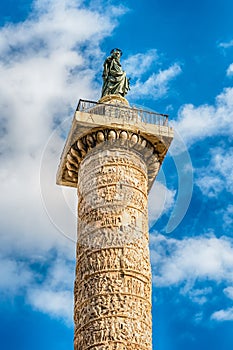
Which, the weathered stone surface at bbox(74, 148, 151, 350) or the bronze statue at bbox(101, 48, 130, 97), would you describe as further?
the bronze statue at bbox(101, 48, 130, 97)

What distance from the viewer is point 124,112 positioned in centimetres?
1116

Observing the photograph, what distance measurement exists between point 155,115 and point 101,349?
436cm

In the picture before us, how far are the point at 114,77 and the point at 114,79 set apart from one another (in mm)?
86

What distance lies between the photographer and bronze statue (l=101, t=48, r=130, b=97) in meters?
12.2

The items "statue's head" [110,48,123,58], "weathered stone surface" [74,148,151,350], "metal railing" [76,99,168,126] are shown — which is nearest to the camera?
"weathered stone surface" [74,148,151,350]

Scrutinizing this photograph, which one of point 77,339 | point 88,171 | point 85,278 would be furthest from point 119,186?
Result: point 77,339

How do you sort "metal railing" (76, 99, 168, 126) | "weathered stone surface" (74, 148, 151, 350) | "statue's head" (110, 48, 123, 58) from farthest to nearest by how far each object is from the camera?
1. "statue's head" (110, 48, 123, 58)
2. "metal railing" (76, 99, 168, 126)
3. "weathered stone surface" (74, 148, 151, 350)

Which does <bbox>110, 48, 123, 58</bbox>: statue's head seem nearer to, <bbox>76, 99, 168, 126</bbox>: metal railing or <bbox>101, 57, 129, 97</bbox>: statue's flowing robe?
<bbox>101, 57, 129, 97</bbox>: statue's flowing robe

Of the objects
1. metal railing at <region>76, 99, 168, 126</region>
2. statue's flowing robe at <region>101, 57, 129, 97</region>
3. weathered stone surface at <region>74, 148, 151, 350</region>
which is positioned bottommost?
weathered stone surface at <region>74, 148, 151, 350</region>

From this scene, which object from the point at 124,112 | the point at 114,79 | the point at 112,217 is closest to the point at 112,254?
the point at 112,217

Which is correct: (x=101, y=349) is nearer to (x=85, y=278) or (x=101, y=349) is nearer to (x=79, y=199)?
(x=85, y=278)

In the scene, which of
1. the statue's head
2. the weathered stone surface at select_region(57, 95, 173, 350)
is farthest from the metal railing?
the statue's head

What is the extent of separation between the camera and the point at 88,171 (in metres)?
10.6

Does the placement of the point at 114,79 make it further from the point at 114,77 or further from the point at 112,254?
the point at 112,254
